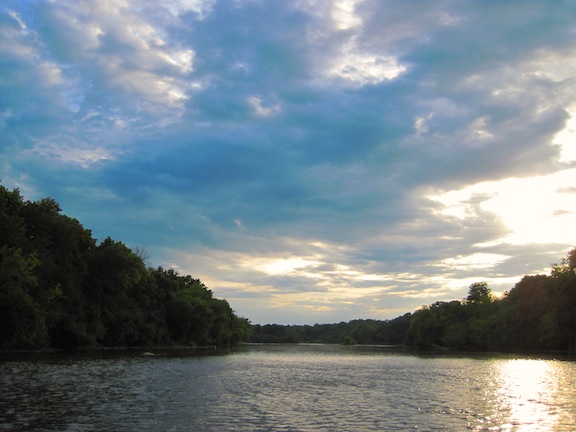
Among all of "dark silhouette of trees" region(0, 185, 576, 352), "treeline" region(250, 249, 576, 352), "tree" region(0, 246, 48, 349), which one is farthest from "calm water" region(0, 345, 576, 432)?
"treeline" region(250, 249, 576, 352)

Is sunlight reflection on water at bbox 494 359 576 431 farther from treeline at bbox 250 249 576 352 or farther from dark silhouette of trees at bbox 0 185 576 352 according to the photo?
treeline at bbox 250 249 576 352

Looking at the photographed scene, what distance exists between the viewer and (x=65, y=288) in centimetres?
8588

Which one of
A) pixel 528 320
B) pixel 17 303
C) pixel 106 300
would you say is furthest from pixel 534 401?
pixel 528 320

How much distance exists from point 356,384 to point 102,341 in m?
79.8

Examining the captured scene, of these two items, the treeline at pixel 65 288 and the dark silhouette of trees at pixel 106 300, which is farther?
the dark silhouette of trees at pixel 106 300

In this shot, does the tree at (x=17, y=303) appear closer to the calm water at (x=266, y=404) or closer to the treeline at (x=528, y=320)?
the calm water at (x=266, y=404)

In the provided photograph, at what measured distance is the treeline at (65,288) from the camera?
65375 millimetres

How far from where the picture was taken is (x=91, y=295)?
9781 cm

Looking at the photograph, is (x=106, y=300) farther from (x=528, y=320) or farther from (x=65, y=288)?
(x=528, y=320)

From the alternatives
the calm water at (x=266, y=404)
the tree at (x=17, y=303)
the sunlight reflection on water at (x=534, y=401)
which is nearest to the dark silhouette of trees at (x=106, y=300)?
the tree at (x=17, y=303)

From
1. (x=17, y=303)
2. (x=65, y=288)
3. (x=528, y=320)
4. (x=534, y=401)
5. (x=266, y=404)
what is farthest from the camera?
(x=528, y=320)

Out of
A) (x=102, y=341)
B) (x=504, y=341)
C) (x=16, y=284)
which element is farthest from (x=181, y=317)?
(x=504, y=341)

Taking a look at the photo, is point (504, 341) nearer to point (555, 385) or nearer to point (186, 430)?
point (555, 385)

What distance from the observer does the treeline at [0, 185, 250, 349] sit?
214ft
